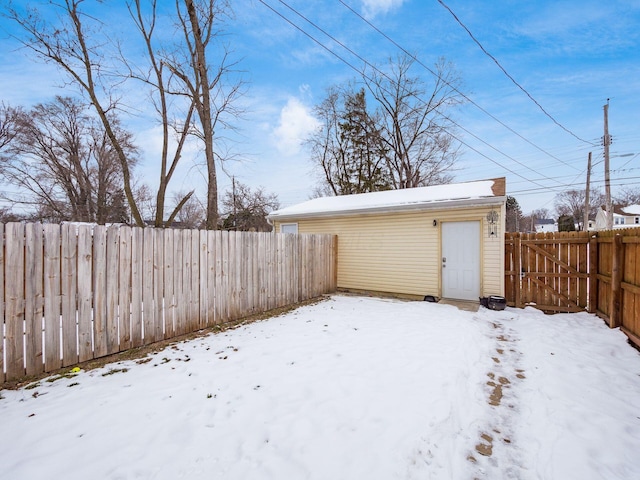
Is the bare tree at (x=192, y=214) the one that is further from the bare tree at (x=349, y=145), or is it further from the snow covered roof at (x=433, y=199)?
the snow covered roof at (x=433, y=199)

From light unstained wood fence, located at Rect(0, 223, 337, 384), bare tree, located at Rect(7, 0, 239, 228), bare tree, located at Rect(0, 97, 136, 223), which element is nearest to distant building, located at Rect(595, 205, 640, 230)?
bare tree, located at Rect(7, 0, 239, 228)

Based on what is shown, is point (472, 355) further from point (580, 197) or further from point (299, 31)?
point (580, 197)

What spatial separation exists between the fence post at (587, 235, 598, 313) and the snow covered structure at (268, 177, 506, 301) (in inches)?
60.0

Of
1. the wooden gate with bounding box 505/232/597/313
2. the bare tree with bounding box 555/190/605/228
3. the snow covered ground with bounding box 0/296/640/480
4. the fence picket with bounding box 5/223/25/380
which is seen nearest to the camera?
the snow covered ground with bounding box 0/296/640/480

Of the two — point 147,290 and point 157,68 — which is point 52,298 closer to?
point 147,290

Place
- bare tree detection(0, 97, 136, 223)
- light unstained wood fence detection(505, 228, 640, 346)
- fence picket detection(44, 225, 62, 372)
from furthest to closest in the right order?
bare tree detection(0, 97, 136, 223) → light unstained wood fence detection(505, 228, 640, 346) → fence picket detection(44, 225, 62, 372)

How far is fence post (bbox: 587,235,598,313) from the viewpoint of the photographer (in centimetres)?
587

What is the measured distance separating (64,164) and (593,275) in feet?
85.0

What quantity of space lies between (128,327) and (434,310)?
5658 mm

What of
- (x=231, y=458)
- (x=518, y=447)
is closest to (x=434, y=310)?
(x=518, y=447)

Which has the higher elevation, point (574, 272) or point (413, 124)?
point (413, 124)

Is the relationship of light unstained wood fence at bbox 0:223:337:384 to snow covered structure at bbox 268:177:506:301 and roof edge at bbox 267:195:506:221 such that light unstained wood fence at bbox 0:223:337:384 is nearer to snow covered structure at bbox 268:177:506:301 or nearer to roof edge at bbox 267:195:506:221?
roof edge at bbox 267:195:506:221

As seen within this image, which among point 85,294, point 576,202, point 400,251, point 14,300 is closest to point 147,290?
point 85,294

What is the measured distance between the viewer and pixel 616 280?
471 centimetres
